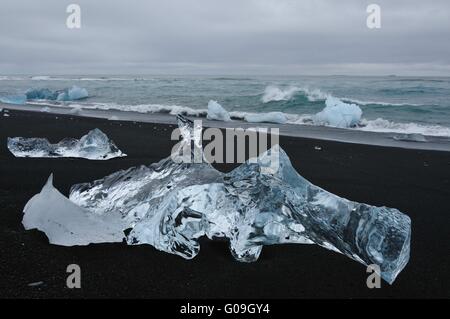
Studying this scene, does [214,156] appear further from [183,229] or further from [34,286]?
[34,286]

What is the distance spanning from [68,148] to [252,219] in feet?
10.8

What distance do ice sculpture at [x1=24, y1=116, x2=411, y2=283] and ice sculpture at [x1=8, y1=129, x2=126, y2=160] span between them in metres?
2.24

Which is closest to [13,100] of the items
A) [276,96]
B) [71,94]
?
[71,94]

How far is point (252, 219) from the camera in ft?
7.66

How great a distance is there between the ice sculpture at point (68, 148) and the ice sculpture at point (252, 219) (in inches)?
88.0

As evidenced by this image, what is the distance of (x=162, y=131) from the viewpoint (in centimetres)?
812

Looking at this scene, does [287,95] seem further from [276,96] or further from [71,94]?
[71,94]

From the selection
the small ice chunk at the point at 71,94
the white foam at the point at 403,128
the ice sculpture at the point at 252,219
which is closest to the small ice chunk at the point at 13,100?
the small ice chunk at the point at 71,94

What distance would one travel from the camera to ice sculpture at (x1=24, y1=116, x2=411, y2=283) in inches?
88.6

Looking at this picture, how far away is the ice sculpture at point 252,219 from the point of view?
2.25 metres

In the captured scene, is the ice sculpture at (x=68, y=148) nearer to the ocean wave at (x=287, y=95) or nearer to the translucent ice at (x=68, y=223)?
the translucent ice at (x=68, y=223)

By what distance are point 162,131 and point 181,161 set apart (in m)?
5.33

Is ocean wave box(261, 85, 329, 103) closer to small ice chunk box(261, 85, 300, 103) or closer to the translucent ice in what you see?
small ice chunk box(261, 85, 300, 103)
